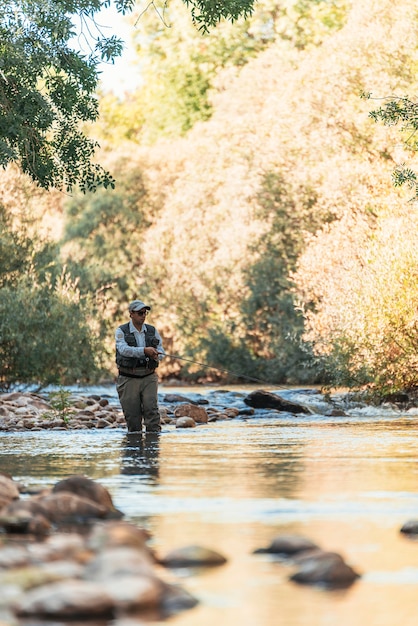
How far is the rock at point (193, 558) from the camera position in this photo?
24.5ft

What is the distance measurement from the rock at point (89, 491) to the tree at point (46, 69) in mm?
9121

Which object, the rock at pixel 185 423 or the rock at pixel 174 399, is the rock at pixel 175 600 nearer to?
the rock at pixel 185 423

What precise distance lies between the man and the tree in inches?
117

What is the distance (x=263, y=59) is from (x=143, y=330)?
3352cm

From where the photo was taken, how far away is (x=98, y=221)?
54.7m

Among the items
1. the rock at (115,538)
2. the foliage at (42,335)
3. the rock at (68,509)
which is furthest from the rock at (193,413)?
the rock at (115,538)

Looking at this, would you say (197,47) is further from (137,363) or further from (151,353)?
(151,353)

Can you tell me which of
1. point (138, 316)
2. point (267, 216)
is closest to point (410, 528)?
point (138, 316)

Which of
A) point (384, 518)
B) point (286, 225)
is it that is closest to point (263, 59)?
point (286, 225)

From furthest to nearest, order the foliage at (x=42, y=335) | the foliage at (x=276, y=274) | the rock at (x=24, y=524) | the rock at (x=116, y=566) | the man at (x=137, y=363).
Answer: the foliage at (x=276, y=274)
the foliage at (x=42, y=335)
the man at (x=137, y=363)
the rock at (x=24, y=524)
the rock at (x=116, y=566)

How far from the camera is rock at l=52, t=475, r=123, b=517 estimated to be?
9.71 m

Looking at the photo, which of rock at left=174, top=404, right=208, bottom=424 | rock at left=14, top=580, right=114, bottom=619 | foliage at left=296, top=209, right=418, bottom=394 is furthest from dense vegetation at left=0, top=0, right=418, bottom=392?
rock at left=14, top=580, right=114, bottom=619

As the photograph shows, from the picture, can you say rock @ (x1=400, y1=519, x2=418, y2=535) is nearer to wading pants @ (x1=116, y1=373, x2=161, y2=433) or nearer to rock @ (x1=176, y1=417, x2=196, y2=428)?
wading pants @ (x1=116, y1=373, x2=161, y2=433)

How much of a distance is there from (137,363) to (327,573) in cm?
1091
